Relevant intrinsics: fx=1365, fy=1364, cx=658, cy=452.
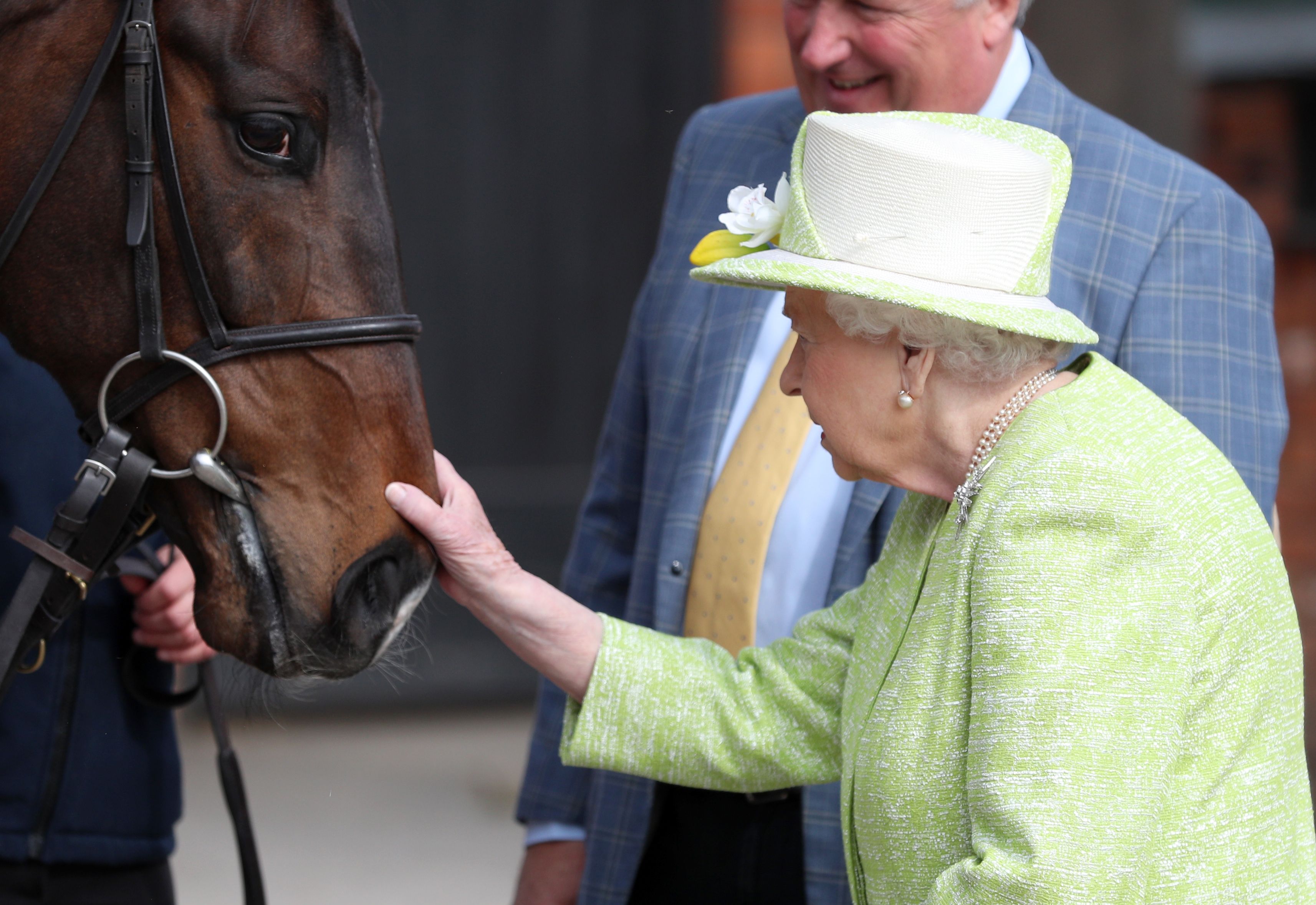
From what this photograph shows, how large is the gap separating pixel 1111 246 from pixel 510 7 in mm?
3771

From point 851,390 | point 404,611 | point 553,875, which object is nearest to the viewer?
point 851,390

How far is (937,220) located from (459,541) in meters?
0.68

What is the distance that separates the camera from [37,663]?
5.59 ft

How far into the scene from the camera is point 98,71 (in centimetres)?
157

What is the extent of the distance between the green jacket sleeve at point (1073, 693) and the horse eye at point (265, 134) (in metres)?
0.93

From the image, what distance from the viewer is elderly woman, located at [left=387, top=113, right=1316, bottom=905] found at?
3.92 feet

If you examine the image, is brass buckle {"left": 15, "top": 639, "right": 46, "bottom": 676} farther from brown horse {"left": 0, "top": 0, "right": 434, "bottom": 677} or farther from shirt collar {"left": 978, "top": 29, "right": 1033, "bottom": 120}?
shirt collar {"left": 978, "top": 29, "right": 1033, "bottom": 120}

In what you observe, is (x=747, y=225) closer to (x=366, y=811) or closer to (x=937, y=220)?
(x=937, y=220)

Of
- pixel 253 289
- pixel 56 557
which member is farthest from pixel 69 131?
pixel 56 557

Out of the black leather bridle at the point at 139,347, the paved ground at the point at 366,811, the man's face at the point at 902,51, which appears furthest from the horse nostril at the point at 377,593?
the paved ground at the point at 366,811

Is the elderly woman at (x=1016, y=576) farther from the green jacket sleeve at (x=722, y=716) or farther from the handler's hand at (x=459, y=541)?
the handler's hand at (x=459, y=541)

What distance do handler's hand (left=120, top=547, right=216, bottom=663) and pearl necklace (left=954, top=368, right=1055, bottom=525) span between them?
112 cm

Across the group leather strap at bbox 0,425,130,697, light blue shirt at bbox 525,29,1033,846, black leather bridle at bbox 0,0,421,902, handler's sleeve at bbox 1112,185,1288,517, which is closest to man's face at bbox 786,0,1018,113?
light blue shirt at bbox 525,29,1033,846

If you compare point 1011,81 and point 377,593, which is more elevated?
point 1011,81
